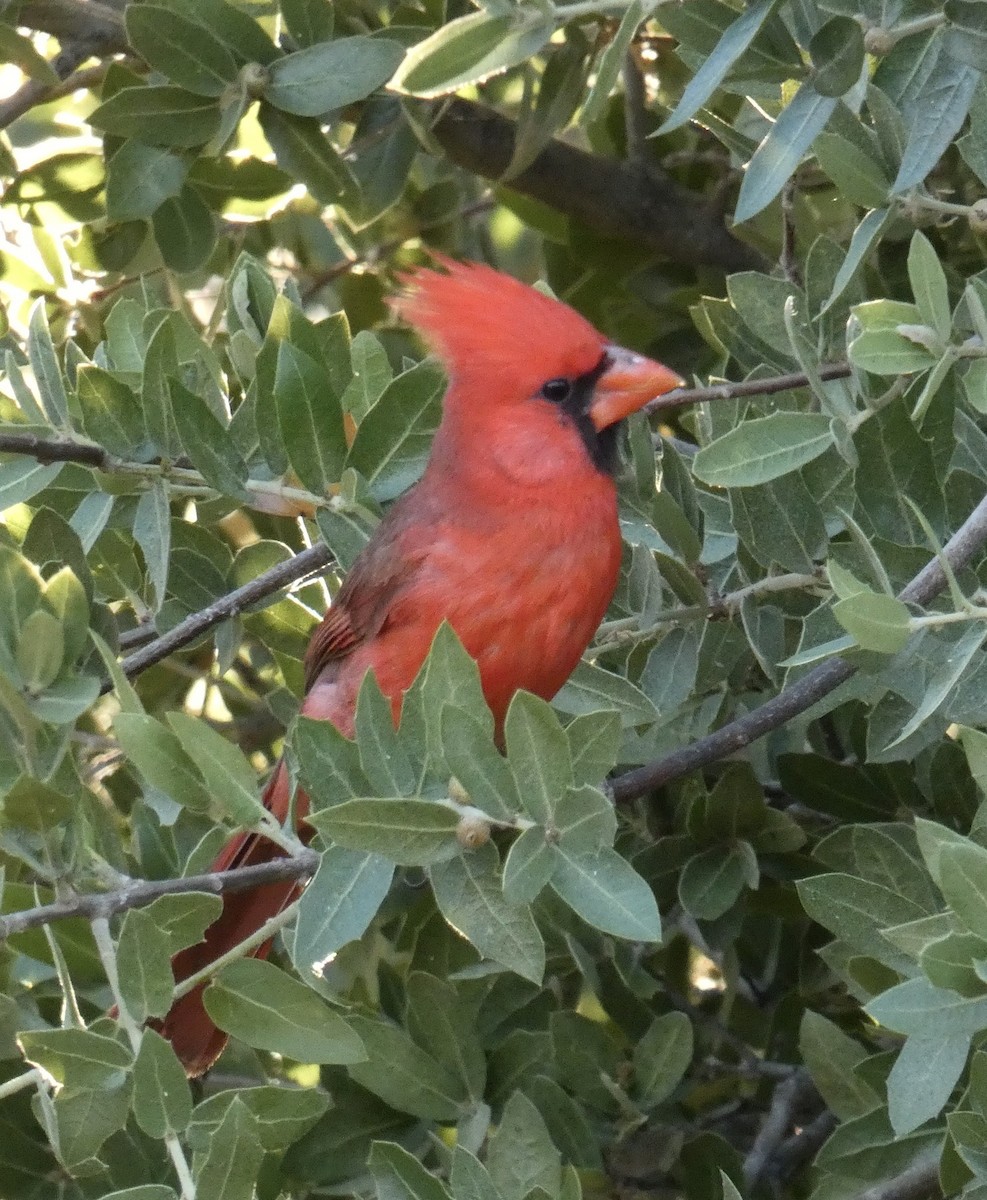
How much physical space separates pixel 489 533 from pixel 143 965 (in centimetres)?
101

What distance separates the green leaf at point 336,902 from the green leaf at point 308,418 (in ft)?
2.03

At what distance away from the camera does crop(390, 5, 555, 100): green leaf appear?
1732 mm

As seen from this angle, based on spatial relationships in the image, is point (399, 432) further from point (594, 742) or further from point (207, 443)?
point (594, 742)

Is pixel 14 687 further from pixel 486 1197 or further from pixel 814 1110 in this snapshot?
pixel 814 1110

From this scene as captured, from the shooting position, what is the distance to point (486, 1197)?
5.39ft

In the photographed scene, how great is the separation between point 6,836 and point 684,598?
862 mm

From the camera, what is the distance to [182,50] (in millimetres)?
2326

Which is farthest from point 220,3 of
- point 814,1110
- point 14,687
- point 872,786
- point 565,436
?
point 814,1110

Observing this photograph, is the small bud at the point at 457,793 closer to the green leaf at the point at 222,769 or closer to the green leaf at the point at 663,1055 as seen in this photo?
the green leaf at the point at 222,769

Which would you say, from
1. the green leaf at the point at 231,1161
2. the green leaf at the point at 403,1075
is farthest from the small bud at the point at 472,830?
the green leaf at the point at 403,1075

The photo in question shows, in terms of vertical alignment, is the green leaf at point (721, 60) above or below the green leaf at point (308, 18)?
above

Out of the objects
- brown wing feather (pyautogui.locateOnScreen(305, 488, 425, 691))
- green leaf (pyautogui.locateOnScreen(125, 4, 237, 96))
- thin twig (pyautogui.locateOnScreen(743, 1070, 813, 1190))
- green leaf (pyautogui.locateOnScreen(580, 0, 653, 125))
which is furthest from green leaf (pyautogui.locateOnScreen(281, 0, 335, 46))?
thin twig (pyautogui.locateOnScreen(743, 1070, 813, 1190))

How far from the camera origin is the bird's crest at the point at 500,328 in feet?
8.38

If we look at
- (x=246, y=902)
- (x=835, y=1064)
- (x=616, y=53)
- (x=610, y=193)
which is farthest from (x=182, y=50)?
(x=835, y=1064)
